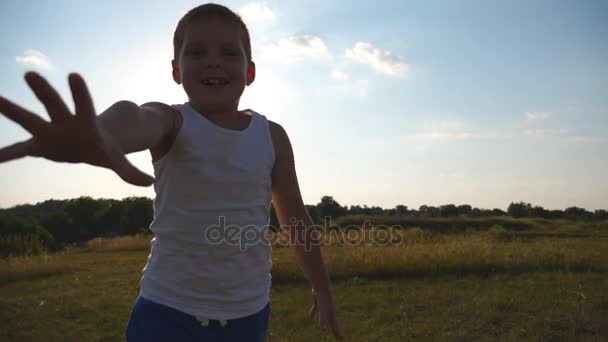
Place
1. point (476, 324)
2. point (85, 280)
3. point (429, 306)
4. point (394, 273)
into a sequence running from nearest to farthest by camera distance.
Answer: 1. point (476, 324)
2. point (429, 306)
3. point (394, 273)
4. point (85, 280)

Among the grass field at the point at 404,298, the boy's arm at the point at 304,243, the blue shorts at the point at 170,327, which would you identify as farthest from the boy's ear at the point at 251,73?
the grass field at the point at 404,298

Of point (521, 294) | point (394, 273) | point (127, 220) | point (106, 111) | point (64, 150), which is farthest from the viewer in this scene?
point (127, 220)

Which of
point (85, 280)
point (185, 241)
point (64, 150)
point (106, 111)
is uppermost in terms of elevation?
point (106, 111)

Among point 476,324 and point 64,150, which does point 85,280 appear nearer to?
point 476,324

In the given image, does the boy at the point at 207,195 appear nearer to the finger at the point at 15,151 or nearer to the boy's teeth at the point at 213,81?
the boy's teeth at the point at 213,81

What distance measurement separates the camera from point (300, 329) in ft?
21.2

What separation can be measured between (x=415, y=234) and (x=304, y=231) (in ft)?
70.7

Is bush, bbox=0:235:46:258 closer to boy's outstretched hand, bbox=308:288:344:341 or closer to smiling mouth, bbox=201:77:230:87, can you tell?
boy's outstretched hand, bbox=308:288:344:341

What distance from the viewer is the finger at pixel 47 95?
35.1 inches

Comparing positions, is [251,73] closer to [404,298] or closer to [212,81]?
[212,81]

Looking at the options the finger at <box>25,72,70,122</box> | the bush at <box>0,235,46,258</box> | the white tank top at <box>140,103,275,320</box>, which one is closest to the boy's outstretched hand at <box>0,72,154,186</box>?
the finger at <box>25,72,70,122</box>

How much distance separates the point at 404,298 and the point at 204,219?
267 inches

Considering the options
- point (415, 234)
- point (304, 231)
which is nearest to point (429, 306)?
point (304, 231)

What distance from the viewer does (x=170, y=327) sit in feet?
5.92
